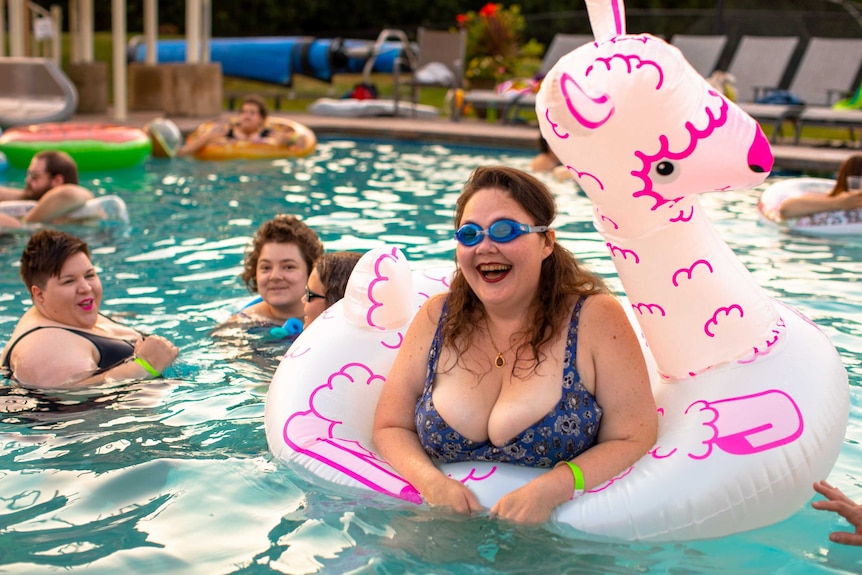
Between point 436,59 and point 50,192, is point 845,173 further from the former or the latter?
point 436,59

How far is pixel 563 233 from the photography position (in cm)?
782

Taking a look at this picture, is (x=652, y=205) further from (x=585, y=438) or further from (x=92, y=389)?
(x=92, y=389)

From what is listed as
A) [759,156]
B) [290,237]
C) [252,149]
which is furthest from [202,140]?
[759,156]

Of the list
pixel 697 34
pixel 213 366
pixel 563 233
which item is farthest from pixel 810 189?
pixel 697 34

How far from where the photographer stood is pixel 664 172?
2.72 metres

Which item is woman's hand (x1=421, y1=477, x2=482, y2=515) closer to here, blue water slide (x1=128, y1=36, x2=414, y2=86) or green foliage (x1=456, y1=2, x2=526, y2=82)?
green foliage (x1=456, y1=2, x2=526, y2=82)

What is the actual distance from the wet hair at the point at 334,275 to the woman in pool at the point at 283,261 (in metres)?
0.67

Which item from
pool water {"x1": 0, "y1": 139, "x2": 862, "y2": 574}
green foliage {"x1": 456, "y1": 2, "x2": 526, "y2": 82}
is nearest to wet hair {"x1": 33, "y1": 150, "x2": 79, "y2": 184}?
pool water {"x1": 0, "y1": 139, "x2": 862, "y2": 574}

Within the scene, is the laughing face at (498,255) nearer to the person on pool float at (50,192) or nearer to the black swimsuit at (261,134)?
the person on pool float at (50,192)

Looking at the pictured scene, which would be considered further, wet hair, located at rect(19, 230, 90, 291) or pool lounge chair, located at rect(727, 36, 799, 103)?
pool lounge chair, located at rect(727, 36, 799, 103)

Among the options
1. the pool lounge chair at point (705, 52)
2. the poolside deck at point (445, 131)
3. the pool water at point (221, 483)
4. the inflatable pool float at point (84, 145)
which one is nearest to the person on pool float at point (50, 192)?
the pool water at point (221, 483)

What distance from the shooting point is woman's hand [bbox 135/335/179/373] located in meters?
4.31

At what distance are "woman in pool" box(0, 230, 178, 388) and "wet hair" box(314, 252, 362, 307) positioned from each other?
754 mm

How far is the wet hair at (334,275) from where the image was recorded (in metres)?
4.16
